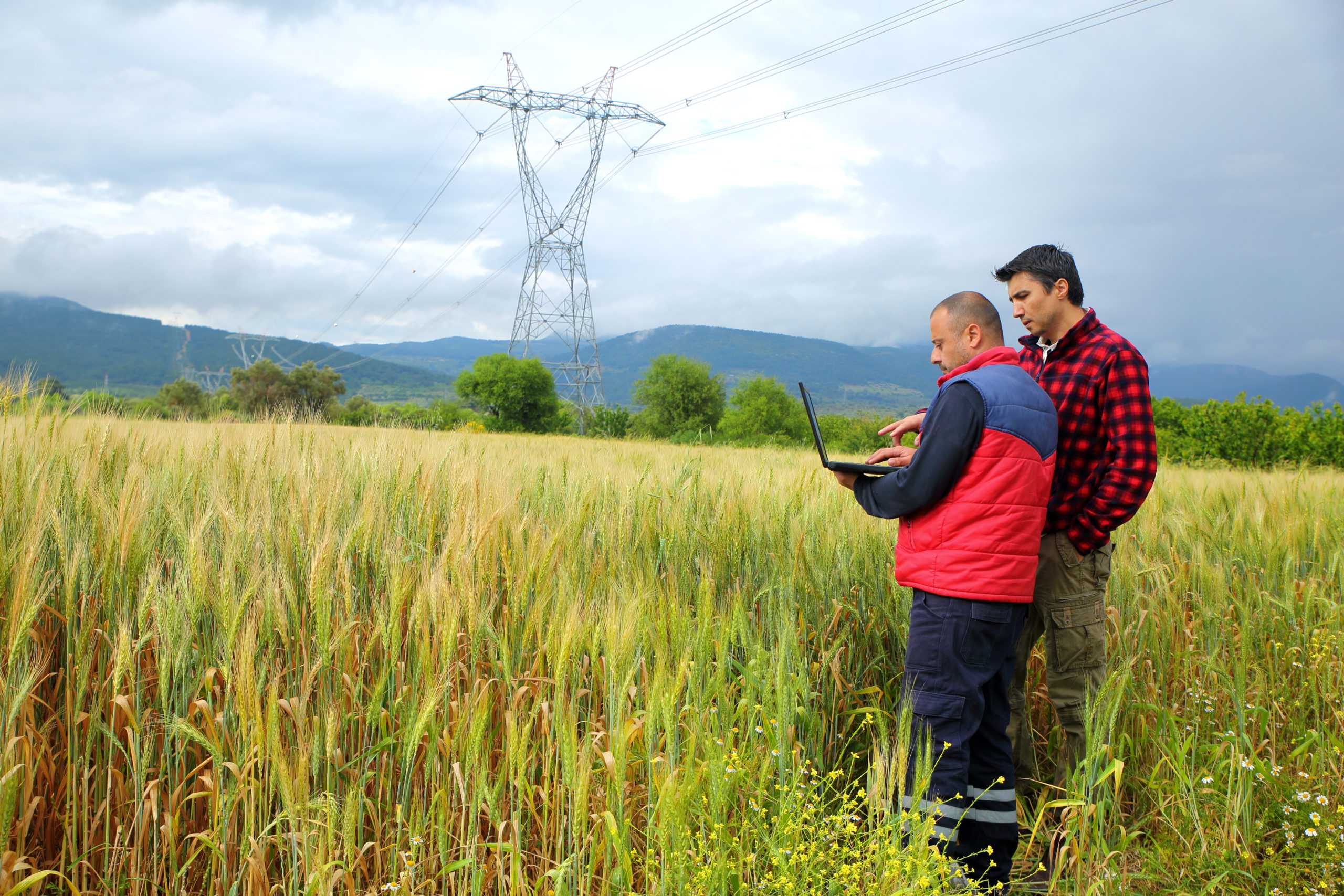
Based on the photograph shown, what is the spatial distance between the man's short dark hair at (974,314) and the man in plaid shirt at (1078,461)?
0.35 m

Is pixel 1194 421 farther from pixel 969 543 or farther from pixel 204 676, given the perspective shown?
pixel 204 676

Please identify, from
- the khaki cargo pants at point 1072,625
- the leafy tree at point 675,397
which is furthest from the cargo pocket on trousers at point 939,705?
the leafy tree at point 675,397

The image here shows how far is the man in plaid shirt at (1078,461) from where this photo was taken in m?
2.32

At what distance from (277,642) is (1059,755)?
9.28 feet

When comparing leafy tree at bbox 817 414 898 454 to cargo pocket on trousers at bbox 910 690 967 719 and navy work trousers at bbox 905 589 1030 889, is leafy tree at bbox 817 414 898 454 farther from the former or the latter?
cargo pocket on trousers at bbox 910 690 967 719

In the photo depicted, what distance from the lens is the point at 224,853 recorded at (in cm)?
140

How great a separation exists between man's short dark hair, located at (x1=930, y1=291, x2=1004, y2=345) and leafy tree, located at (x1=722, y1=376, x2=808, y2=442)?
43048mm

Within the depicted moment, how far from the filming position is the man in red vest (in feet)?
6.47

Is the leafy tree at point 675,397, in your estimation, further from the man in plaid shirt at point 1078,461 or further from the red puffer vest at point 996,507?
the red puffer vest at point 996,507

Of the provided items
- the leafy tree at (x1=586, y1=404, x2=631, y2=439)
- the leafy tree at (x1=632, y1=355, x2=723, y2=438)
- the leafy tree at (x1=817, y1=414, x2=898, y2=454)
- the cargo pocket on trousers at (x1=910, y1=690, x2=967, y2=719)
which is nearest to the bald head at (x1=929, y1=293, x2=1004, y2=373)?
the cargo pocket on trousers at (x1=910, y1=690, x2=967, y2=719)

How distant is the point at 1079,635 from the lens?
2.40 m

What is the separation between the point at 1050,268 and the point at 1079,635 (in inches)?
54.5

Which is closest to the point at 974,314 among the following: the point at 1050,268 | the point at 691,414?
the point at 1050,268

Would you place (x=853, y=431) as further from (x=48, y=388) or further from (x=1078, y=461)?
(x=48, y=388)
